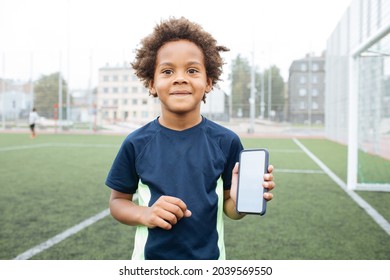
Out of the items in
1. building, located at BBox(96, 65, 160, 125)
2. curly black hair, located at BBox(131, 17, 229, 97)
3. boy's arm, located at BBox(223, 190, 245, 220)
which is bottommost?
boy's arm, located at BBox(223, 190, 245, 220)

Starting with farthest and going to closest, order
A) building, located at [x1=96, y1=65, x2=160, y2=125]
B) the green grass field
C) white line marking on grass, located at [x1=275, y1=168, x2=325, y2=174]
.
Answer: building, located at [x1=96, y1=65, x2=160, y2=125] < white line marking on grass, located at [x1=275, y1=168, x2=325, y2=174] < the green grass field

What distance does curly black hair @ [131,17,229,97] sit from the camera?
4.23ft

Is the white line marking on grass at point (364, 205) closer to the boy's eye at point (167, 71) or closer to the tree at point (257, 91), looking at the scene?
the boy's eye at point (167, 71)

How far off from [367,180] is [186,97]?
5.21 metres

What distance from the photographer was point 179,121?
1258 mm

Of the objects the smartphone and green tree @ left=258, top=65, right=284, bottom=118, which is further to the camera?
green tree @ left=258, top=65, right=284, bottom=118

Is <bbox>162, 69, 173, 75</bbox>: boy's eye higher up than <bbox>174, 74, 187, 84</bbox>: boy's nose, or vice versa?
<bbox>162, 69, 173, 75</bbox>: boy's eye

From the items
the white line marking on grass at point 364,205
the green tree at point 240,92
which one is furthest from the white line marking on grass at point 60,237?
the green tree at point 240,92

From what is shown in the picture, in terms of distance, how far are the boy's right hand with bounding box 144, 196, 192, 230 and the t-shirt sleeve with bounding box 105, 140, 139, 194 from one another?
0.62 ft

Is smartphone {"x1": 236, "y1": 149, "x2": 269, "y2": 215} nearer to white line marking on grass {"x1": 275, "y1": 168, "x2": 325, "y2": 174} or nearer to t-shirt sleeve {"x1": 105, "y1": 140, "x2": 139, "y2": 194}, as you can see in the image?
t-shirt sleeve {"x1": 105, "y1": 140, "x2": 139, "y2": 194}

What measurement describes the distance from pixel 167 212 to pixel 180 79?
379 mm

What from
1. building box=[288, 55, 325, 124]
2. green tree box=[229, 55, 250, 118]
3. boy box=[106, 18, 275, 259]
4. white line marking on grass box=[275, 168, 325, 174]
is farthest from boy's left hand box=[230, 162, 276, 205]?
building box=[288, 55, 325, 124]

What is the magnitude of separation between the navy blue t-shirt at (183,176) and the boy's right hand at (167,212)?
9cm

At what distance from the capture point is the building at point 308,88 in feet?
54.0
